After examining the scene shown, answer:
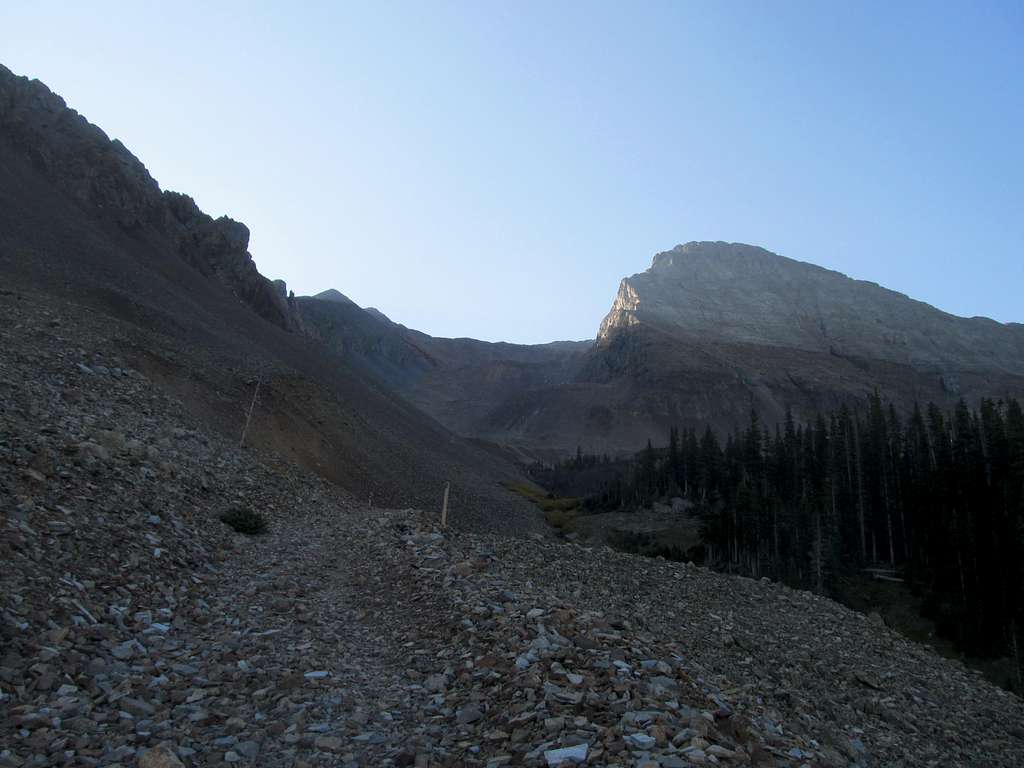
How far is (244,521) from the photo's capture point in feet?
54.3

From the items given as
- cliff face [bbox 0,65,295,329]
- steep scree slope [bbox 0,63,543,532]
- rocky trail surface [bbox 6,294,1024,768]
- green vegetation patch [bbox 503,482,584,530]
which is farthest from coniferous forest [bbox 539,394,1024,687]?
cliff face [bbox 0,65,295,329]

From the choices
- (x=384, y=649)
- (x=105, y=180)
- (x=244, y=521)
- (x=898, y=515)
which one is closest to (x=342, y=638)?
(x=384, y=649)

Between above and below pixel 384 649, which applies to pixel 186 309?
above

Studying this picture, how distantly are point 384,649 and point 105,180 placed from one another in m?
69.6

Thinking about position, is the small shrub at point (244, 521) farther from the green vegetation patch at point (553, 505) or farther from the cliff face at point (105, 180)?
the cliff face at point (105, 180)

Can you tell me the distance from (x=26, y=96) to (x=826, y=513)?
80.4 meters

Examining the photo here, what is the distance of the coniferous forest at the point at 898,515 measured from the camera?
114ft

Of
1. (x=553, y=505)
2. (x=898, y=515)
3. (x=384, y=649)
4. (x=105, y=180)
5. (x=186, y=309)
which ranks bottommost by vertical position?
(x=553, y=505)

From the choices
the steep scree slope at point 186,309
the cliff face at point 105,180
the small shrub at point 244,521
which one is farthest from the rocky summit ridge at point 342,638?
the cliff face at point 105,180

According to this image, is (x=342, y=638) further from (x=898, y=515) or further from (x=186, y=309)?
(x=898, y=515)

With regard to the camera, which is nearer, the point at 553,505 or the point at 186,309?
the point at 186,309

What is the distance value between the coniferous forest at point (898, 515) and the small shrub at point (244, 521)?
3171 centimetres

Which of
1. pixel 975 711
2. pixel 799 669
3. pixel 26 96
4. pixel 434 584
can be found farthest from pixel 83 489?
pixel 26 96

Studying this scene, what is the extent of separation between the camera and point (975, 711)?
46.1 ft
